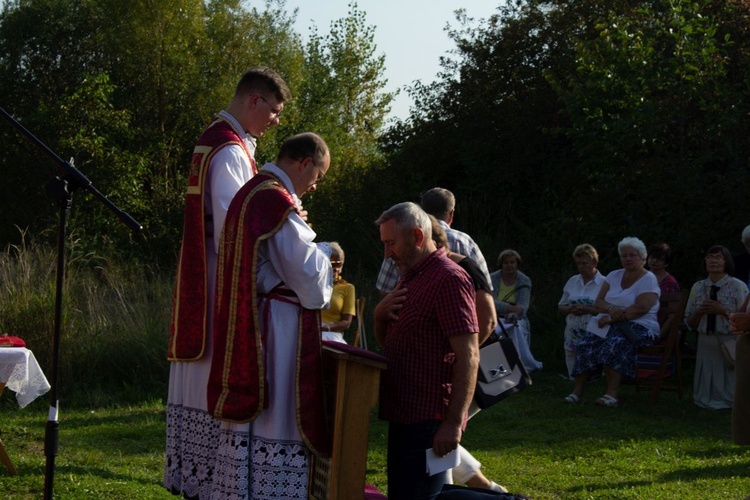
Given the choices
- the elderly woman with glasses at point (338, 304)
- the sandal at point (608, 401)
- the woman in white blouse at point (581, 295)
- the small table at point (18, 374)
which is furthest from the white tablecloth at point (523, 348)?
the small table at point (18, 374)

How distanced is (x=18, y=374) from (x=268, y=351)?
11.4 feet

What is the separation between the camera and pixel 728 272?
1077 centimetres

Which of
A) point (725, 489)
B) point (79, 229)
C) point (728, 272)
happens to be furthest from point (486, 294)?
point (79, 229)

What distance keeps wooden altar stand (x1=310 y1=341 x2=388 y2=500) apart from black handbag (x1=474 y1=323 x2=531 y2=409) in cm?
123

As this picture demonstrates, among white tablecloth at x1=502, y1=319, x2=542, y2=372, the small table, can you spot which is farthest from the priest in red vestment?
white tablecloth at x1=502, y1=319, x2=542, y2=372

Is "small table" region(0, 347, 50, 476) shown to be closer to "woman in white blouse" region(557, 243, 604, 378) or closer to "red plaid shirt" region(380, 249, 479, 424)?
"red plaid shirt" region(380, 249, 479, 424)

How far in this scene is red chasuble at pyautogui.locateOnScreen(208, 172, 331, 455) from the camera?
14.5 ft

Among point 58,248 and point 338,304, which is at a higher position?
point 58,248

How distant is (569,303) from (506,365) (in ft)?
21.1

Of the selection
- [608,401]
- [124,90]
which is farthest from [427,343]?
[124,90]

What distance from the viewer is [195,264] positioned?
203 inches

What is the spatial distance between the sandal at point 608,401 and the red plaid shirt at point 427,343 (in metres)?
6.48

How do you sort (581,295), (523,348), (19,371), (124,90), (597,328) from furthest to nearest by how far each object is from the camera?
(124,90) < (523,348) < (581,295) < (597,328) < (19,371)

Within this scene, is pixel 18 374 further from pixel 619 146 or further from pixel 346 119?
pixel 346 119
